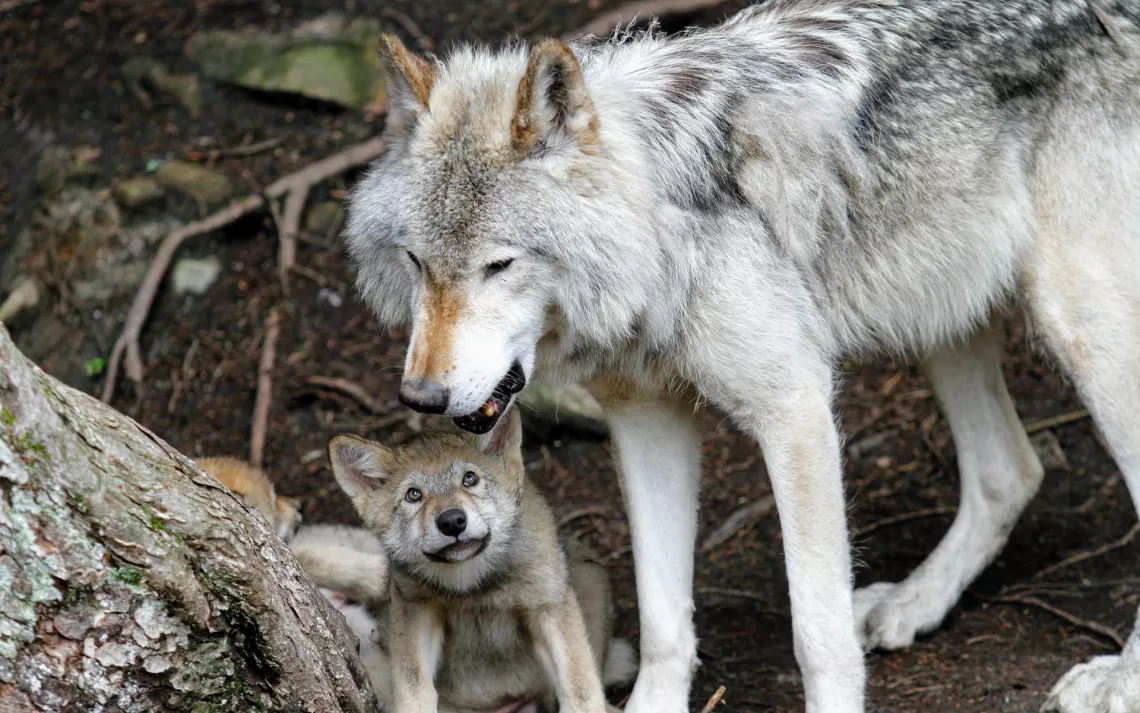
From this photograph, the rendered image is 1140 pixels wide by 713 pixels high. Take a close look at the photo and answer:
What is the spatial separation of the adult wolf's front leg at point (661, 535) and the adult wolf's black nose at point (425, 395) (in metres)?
1.25

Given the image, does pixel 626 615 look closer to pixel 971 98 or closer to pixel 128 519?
pixel 971 98

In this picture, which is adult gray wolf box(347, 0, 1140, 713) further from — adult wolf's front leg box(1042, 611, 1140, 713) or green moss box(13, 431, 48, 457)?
green moss box(13, 431, 48, 457)

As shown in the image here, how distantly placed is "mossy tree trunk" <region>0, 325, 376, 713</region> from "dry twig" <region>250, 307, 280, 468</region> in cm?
374

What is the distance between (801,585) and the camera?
4.39 meters

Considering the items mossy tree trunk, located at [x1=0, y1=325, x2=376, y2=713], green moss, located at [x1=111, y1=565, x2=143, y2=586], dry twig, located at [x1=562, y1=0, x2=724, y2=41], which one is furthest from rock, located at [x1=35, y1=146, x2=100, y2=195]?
green moss, located at [x1=111, y1=565, x2=143, y2=586]

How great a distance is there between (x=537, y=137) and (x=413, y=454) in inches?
51.4

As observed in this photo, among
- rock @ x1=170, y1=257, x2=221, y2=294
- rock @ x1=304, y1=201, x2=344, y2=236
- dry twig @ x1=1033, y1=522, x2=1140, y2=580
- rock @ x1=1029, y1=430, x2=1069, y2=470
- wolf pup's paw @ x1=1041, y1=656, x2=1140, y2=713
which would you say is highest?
rock @ x1=304, y1=201, x2=344, y2=236

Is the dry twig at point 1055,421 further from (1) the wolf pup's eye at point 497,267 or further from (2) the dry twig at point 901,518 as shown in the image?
(1) the wolf pup's eye at point 497,267

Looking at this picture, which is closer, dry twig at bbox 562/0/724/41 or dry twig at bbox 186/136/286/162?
dry twig at bbox 186/136/286/162

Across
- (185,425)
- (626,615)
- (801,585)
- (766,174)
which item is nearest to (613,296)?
(766,174)

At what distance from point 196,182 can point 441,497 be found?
15.9ft

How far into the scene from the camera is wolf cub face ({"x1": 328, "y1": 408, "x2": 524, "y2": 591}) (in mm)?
4168

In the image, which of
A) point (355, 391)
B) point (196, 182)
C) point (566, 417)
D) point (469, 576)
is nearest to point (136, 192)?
point (196, 182)

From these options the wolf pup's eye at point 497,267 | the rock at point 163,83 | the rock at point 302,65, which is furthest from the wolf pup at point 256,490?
the rock at point 163,83
